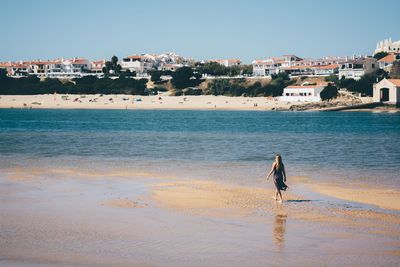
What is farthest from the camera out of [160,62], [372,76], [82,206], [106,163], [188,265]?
[160,62]

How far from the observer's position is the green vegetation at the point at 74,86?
13038 centimetres

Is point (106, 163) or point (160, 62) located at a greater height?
point (160, 62)

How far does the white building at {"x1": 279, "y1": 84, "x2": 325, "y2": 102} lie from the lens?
10944cm

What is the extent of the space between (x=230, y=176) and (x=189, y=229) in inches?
407

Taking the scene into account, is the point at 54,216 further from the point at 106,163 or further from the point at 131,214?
the point at 106,163

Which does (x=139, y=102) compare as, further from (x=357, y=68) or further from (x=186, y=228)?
(x=186, y=228)

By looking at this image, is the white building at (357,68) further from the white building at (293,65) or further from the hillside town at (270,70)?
the white building at (293,65)

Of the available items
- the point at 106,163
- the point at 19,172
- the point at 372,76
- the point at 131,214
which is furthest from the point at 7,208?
the point at 372,76

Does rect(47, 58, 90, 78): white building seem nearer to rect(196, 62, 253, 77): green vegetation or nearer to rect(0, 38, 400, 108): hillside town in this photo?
rect(0, 38, 400, 108): hillside town

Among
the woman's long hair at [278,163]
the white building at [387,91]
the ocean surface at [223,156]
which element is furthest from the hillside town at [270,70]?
the woman's long hair at [278,163]

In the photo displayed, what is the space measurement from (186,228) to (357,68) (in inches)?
4576

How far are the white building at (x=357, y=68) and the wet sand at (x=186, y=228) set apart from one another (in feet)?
355

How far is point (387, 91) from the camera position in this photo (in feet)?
327

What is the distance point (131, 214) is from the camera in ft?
51.6
